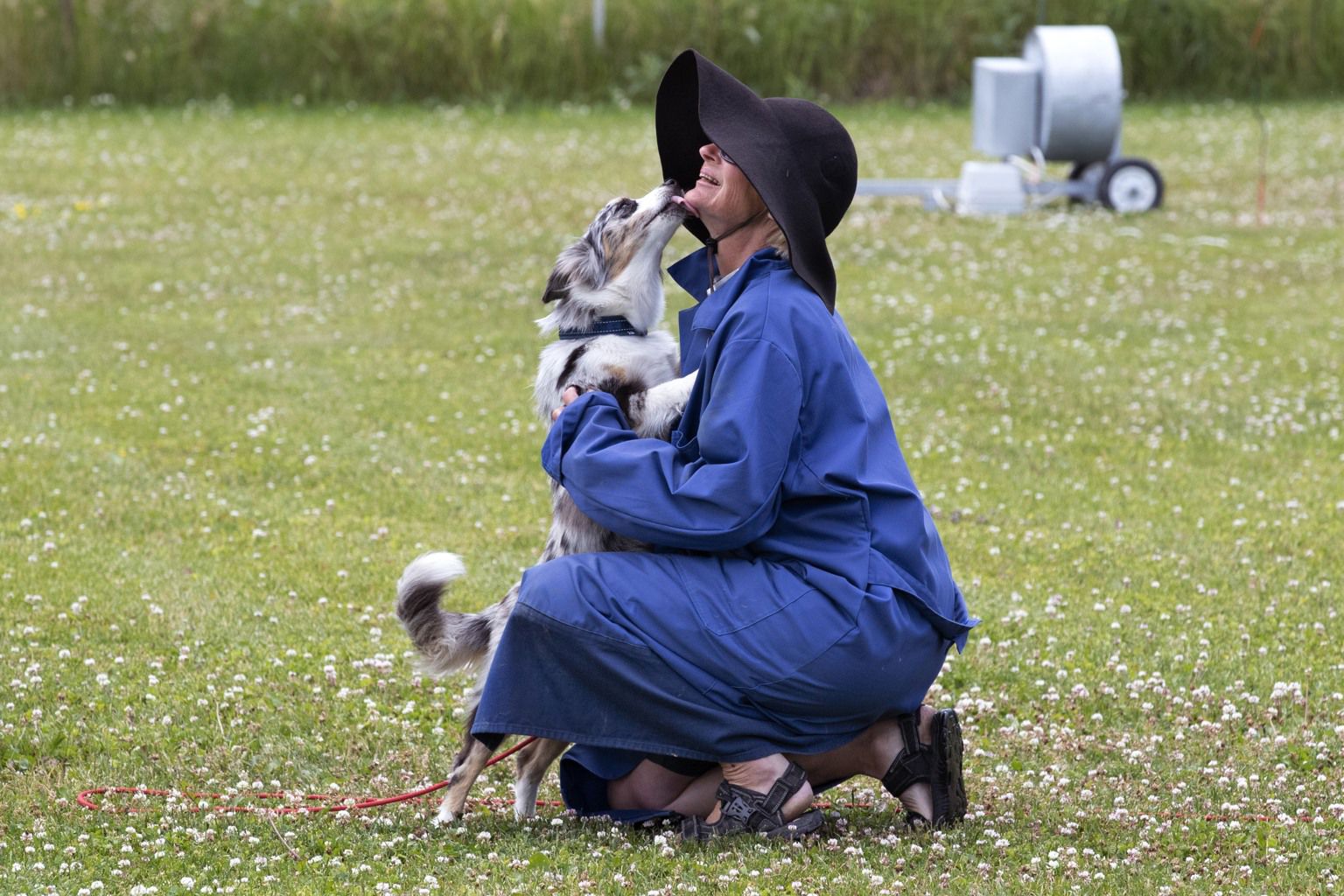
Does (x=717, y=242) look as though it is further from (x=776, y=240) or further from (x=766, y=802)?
(x=766, y=802)

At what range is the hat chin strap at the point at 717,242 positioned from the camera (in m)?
4.46

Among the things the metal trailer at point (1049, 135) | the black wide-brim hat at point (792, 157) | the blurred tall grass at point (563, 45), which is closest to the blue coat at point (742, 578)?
the black wide-brim hat at point (792, 157)

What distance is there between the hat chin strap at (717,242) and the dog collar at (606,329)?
1.08 ft

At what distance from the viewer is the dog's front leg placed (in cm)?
460

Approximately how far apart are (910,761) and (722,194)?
63.8 inches

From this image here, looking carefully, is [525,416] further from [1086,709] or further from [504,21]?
[504,21]

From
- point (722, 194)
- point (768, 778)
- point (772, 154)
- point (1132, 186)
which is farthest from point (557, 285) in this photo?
point (1132, 186)

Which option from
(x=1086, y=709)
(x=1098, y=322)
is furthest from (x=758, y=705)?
(x=1098, y=322)

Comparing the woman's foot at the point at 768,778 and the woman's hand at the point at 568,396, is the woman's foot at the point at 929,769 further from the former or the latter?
the woman's hand at the point at 568,396

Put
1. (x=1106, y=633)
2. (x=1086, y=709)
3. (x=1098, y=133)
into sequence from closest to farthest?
(x=1086, y=709), (x=1106, y=633), (x=1098, y=133)

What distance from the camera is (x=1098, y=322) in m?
12.0

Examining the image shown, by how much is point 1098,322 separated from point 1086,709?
6.97 meters

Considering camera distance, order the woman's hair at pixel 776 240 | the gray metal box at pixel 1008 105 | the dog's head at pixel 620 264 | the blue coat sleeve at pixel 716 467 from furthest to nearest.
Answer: the gray metal box at pixel 1008 105, the dog's head at pixel 620 264, the woman's hair at pixel 776 240, the blue coat sleeve at pixel 716 467

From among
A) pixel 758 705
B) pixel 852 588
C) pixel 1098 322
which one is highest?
pixel 852 588
